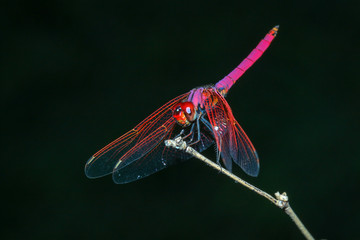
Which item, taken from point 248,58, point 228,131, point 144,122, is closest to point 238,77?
point 248,58

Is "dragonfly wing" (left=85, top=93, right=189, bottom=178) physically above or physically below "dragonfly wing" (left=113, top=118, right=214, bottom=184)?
above

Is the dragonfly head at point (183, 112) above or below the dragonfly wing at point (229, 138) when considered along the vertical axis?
above

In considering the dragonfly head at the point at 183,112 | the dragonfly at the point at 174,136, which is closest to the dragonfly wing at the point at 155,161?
the dragonfly at the point at 174,136

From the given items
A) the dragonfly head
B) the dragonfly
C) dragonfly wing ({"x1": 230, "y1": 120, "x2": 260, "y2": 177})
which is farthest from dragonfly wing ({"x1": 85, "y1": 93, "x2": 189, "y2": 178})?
dragonfly wing ({"x1": 230, "y1": 120, "x2": 260, "y2": 177})

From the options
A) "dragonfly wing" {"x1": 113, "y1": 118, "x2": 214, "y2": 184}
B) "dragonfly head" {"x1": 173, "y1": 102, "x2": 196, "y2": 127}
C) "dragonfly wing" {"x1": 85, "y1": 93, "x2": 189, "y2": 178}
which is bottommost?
"dragonfly wing" {"x1": 113, "y1": 118, "x2": 214, "y2": 184}

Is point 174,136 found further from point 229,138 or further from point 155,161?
point 229,138

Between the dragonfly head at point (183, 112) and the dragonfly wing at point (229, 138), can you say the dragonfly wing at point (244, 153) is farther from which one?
the dragonfly head at point (183, 112)

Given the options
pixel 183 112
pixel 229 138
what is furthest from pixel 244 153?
pixel 183 112

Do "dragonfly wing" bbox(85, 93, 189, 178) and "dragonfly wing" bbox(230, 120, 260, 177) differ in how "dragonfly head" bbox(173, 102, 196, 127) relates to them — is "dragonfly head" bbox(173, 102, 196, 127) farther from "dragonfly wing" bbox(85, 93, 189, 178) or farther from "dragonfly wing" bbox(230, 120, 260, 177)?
"dragonfly wing" bbox(230, 120, 260, 177)
